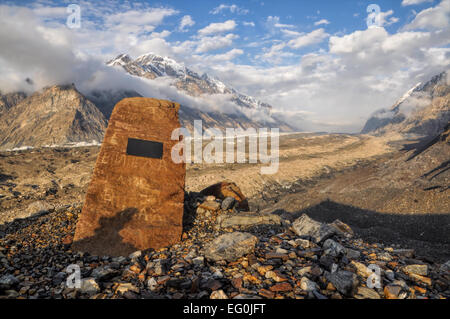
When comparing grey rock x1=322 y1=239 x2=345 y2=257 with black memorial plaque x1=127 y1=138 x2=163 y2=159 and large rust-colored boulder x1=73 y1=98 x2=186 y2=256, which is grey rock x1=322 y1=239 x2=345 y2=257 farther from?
black memorial plaque x1=127 y1=138 x2=163 y2=159

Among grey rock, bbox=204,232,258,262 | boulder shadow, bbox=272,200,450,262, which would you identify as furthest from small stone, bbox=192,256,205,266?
boulder shadow, bbox=272,200,450,262

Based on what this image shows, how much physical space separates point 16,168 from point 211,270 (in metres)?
35.2

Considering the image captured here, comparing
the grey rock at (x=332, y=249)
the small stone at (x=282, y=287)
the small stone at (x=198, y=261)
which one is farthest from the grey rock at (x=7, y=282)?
the grey rock at (x=332, y=249)

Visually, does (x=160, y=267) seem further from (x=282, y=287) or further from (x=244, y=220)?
(x=244, y=220)

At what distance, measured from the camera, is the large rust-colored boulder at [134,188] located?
601 centimetres

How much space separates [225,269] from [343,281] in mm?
2010

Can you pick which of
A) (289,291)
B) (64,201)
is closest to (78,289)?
(289,291)

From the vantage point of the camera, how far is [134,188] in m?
6.55

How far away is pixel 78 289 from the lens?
4.03m

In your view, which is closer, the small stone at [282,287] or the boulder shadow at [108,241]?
the small stone at [282,287]

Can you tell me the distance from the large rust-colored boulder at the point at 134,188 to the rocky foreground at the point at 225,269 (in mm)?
384

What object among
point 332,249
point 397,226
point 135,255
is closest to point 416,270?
point 332,249

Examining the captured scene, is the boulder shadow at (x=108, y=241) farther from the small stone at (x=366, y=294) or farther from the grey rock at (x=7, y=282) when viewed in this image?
the small stone at (x=366, y=294)
